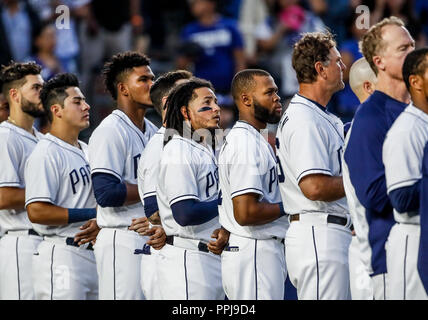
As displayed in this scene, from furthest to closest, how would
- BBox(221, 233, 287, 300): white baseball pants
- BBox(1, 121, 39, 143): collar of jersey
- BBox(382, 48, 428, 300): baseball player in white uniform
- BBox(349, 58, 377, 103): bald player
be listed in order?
BBox(1, 121, 39, 143): collar of jersey → BBox(349, 58, 377, 103): bald player → BBox(221, 233, 287, 300): white baseball pants → BBox(382, 48, 428, 300): baseball player in white uniform

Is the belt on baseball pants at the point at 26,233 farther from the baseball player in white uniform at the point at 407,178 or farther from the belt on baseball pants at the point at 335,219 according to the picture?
the baseball player in white uniform at the point at 407,178

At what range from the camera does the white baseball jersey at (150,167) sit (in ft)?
19.4

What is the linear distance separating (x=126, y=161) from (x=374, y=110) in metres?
2.28

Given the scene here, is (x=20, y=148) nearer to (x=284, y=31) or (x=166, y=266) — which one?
(x=166, y=266)

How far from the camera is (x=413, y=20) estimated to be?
35.0 feet

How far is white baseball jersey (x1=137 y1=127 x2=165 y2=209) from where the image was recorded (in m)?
5.91

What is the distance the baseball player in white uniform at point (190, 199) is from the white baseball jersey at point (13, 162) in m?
1.62

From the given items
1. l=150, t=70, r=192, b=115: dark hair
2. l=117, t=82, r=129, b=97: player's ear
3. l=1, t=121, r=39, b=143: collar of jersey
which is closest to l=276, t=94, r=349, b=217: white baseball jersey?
l=150, t=70, r=192, b=115: dark hair

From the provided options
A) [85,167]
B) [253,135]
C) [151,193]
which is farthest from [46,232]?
[253,135]

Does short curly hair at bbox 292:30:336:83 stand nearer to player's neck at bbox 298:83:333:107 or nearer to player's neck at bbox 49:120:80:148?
player's neck at bbox 298:83:333:107

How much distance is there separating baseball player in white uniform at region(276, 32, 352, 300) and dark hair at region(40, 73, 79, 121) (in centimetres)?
195

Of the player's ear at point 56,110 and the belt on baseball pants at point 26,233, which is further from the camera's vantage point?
the belt on baseball pants at point 26,233

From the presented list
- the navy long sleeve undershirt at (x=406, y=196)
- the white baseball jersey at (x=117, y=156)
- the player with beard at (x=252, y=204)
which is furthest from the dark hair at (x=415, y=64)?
the white baseball jersey at (x=117, y=156)

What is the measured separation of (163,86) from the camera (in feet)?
21.1
